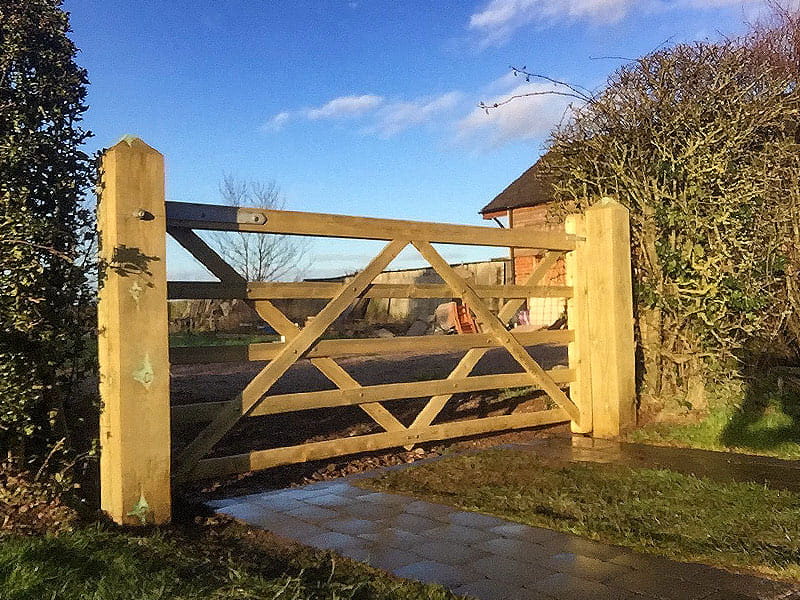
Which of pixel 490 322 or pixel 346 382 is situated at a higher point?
pixel 490 322

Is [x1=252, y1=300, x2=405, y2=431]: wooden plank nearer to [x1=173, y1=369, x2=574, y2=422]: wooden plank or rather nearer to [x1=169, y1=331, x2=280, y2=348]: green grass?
[x1=173, y1=369, x2=574, y2=422]: wooden plank

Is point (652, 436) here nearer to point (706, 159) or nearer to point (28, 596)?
point (706, 159)

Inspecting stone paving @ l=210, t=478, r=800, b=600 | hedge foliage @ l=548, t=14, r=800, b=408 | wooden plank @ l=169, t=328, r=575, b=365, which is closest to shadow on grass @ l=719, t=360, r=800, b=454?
hedge foliage @ l=548, t=14, r=800, b=408

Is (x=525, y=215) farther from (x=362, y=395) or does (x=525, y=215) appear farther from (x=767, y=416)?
(x=362, y=395)

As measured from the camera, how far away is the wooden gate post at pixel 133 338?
3.94 meters

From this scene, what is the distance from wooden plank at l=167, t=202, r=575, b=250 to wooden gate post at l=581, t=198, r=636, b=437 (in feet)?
1.43

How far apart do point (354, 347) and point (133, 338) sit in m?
1.72

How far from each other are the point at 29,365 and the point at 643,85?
5.92 meters

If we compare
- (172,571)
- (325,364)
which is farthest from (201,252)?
(172,571)

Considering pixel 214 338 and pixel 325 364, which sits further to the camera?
pixel 214 338

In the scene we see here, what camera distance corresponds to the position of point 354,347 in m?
5.26

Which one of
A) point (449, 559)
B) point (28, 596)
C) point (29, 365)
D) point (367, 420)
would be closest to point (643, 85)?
point (367, 420)

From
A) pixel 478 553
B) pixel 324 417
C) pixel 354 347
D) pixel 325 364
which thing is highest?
pixel 354 347

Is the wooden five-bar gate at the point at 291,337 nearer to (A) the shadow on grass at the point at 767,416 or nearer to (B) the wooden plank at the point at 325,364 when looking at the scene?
(B) the wooden plank at the point at 325,364
